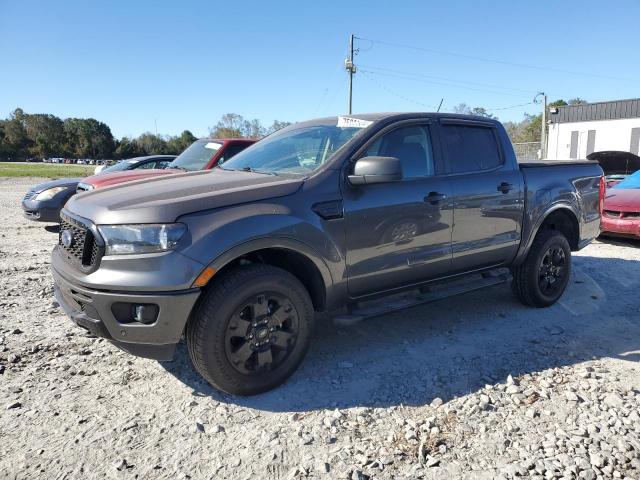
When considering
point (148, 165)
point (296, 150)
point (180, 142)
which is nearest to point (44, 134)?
point (180, 142)

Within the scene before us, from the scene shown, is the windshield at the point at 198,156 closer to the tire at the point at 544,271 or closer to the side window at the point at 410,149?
the side window at the point at 410,149

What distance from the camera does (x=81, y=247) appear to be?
302 centimetres

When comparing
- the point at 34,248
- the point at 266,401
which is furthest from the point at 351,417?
the point at 34,248

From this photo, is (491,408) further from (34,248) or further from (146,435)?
(34,248)

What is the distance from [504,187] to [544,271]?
3.70 ft

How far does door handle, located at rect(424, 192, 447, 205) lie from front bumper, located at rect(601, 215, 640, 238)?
5.55 m

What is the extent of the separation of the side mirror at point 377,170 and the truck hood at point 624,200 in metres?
6.44

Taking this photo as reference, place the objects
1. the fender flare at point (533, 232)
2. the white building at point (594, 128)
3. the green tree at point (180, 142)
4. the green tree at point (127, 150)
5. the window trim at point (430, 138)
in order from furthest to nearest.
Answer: the green tree at point (127, 150) → the green tree at point (180, 142) → the white building at point (594, 128) → the fender flare at point (533, 232) → the window trim at point (430, 138)

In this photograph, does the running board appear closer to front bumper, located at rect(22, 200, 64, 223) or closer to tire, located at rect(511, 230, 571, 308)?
tire, located at rect(511, 230, 571, 308)

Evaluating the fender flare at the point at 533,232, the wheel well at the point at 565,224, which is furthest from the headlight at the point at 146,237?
the wheel well at the point at 565,224

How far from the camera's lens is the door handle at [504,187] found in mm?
4340

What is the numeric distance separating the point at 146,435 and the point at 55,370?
118cm

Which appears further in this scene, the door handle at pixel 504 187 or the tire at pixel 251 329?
the door handle at pixel 504 187

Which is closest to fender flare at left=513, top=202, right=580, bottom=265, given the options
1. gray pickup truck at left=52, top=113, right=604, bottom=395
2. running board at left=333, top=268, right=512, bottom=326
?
gray pickup truck at left=52, top=113, right=604, bottom=395
